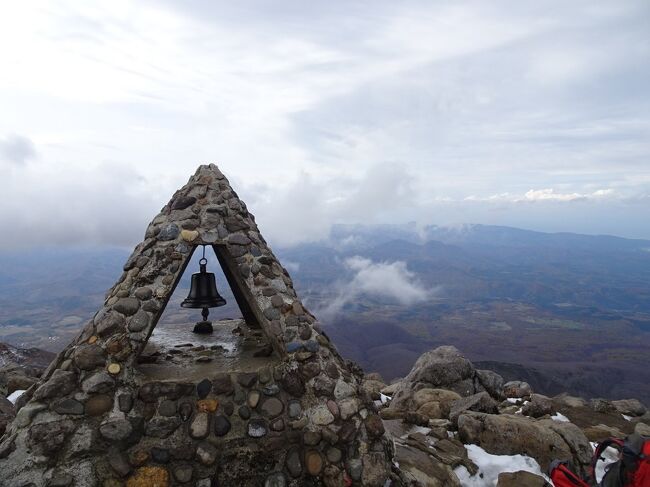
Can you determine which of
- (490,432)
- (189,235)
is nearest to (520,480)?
(490,432)

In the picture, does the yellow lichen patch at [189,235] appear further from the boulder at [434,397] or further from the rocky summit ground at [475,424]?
the boulder at [434,397]

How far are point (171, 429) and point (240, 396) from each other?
105 cm

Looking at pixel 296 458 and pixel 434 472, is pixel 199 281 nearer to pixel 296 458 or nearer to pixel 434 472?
pixel 296 458

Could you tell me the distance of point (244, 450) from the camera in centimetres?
623

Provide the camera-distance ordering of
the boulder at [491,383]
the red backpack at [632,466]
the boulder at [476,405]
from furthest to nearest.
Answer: the boulder at [491,383] → the boulder at [476,405] → the red backpack at [632,466]

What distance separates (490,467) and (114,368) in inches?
295

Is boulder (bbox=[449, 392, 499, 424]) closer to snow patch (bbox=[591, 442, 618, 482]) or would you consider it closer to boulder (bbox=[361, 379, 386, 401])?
snow patch (bbox=[591, 442, 618, 482])

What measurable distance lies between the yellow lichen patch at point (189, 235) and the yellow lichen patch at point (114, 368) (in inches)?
84.0

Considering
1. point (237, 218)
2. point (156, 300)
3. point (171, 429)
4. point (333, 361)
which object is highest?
point (237, 218)

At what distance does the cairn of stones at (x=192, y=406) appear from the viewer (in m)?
5.70

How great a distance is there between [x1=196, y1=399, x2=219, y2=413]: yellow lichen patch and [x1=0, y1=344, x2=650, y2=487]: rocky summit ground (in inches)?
96.7

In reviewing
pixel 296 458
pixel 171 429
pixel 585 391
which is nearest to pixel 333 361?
pixel 296 458

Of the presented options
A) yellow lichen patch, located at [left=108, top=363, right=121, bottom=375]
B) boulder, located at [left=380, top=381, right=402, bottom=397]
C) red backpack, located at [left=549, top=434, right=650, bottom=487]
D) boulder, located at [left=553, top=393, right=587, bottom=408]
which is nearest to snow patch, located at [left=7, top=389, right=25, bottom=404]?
yellow lichen patch, located at [left=108, top=363, right=121, bottom=375]

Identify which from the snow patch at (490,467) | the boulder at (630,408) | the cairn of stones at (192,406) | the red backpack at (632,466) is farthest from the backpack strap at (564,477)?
the boulder at (630,408)
